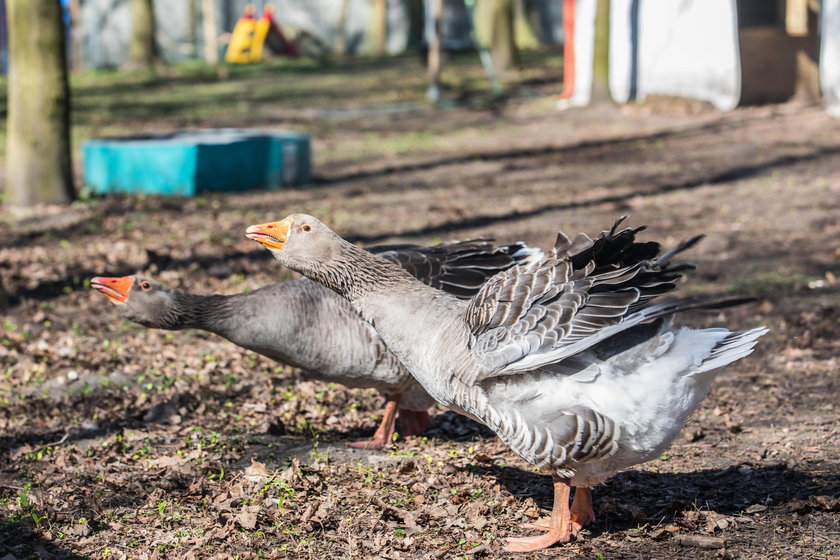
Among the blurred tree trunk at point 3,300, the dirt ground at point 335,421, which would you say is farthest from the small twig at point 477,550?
the blurred tree trunk at point 3,300

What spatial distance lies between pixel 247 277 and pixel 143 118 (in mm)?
12243

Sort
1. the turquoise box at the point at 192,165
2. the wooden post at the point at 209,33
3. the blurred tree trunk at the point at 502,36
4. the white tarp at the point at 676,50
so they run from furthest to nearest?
1. the wooden post at the point at 209,33
2. the blurred tree trunk at the point at 502,36
3. the white tarp at the point at 676,50
4. the turquoise box at the point at 192,165

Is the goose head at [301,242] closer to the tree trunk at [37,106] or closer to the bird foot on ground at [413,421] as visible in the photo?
the bird foot on ground at [413,421]

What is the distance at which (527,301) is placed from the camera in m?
3.98

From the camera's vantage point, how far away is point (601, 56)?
18.4 meters

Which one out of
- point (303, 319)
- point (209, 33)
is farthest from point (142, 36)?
point (303, 319)

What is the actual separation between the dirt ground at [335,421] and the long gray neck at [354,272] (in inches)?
44.0

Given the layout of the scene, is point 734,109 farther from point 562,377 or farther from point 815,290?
point 562,377

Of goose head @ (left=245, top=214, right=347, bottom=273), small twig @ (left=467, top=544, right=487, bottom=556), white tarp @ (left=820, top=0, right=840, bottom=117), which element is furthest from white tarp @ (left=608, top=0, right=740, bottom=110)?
small twig @ (left=467, top=544, right=487, bottom=556)

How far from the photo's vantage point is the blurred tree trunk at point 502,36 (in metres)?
24.6

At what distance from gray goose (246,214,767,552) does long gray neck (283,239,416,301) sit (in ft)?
0.27

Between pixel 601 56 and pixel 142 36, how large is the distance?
15.0 metres

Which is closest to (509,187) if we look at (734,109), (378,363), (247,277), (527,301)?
(247,277)

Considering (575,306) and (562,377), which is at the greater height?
(575,306)
